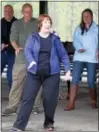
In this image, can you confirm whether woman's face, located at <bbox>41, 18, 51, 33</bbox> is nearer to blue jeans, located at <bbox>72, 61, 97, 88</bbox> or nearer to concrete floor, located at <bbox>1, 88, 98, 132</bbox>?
concrete floor, located at <bbox>1, 88, 98, 132</bbox>

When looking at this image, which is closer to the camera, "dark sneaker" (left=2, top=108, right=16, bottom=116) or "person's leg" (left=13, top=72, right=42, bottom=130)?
"person's leg" (left=13, top=72, right=42, bottom=130)

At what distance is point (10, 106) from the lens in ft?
27.4

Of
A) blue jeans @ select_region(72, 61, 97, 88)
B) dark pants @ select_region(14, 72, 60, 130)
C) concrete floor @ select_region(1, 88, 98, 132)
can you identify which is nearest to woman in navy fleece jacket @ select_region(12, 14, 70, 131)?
dark pants @ select_region(14, 72, 60, 130)

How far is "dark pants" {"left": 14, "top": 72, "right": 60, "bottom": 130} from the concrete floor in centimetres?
30

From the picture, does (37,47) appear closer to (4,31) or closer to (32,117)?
(32,117)

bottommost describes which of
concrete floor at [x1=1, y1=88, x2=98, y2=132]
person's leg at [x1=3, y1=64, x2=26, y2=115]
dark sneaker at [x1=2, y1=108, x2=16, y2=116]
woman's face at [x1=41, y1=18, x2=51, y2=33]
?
concrete floor at [x1=1, y1=88, x2=98, y2=132]

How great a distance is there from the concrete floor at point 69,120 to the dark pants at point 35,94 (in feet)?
1.00

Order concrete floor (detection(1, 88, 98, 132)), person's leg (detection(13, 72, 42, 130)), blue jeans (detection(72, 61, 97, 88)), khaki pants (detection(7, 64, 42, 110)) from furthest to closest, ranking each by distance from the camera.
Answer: blue jeans (detection(72, 61, 97, 88)) → khaki pants (detection(7, 64, 42, 110)) → concrete floor (detection(1, 88, 98, 132)) → person's leg (detection(13, 72, 42, 130))

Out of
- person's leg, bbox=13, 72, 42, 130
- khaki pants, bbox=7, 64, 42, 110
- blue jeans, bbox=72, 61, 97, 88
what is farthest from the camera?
blue jeans, bbox=72, 61, 97, 88

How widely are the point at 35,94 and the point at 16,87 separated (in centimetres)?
127

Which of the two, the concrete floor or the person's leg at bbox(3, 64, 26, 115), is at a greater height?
the person's leg at bbox(3, 64, 26, 115)

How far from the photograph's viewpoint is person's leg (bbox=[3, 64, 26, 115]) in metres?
8.27

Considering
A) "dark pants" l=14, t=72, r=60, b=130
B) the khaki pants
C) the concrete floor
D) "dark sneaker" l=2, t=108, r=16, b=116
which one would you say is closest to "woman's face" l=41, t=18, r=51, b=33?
"dark pants" l=14, t=72, r=60, b=130

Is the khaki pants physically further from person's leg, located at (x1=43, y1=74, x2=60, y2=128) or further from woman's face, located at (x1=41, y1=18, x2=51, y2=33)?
woman's face, located at (x1=41, y1=18, x2=51, y2=33)
